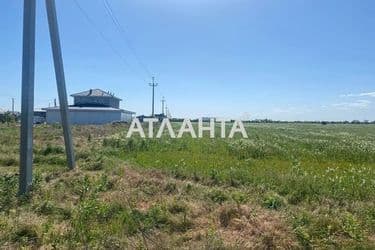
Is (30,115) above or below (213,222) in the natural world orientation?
above

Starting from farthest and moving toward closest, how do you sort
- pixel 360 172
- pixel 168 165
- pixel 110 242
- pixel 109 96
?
pixel 109 96, pixel 168 165, pixel 360 172, pixel 110 242

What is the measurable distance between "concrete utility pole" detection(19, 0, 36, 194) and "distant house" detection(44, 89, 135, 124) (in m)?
44.7

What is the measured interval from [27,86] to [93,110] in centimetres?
5432

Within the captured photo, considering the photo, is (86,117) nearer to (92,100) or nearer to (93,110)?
→ (93,110)

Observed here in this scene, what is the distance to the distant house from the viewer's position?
59.4 meters

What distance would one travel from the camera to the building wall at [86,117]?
58.8 metres

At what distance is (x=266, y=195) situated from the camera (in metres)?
8.65

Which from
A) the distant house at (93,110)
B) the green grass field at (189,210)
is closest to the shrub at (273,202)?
the green grass field at (189,210)

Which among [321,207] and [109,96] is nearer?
Answer: [321,207]

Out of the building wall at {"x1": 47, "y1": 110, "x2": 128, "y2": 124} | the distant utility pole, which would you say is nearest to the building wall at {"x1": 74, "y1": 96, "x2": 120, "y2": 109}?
the building wall at {"x1": 47, "y1": 110, "x2": 128, "y2": 124}

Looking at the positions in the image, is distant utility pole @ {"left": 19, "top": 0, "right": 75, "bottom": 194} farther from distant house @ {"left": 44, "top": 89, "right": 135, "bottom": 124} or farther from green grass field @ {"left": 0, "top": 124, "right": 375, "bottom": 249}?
distant house @ {"left": 44, "top": 89, "right": 135, "bottom": 124}

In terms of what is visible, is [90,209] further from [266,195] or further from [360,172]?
[360,172]

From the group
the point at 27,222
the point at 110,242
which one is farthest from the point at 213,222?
the point at 27,222

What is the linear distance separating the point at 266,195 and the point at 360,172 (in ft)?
16.4
